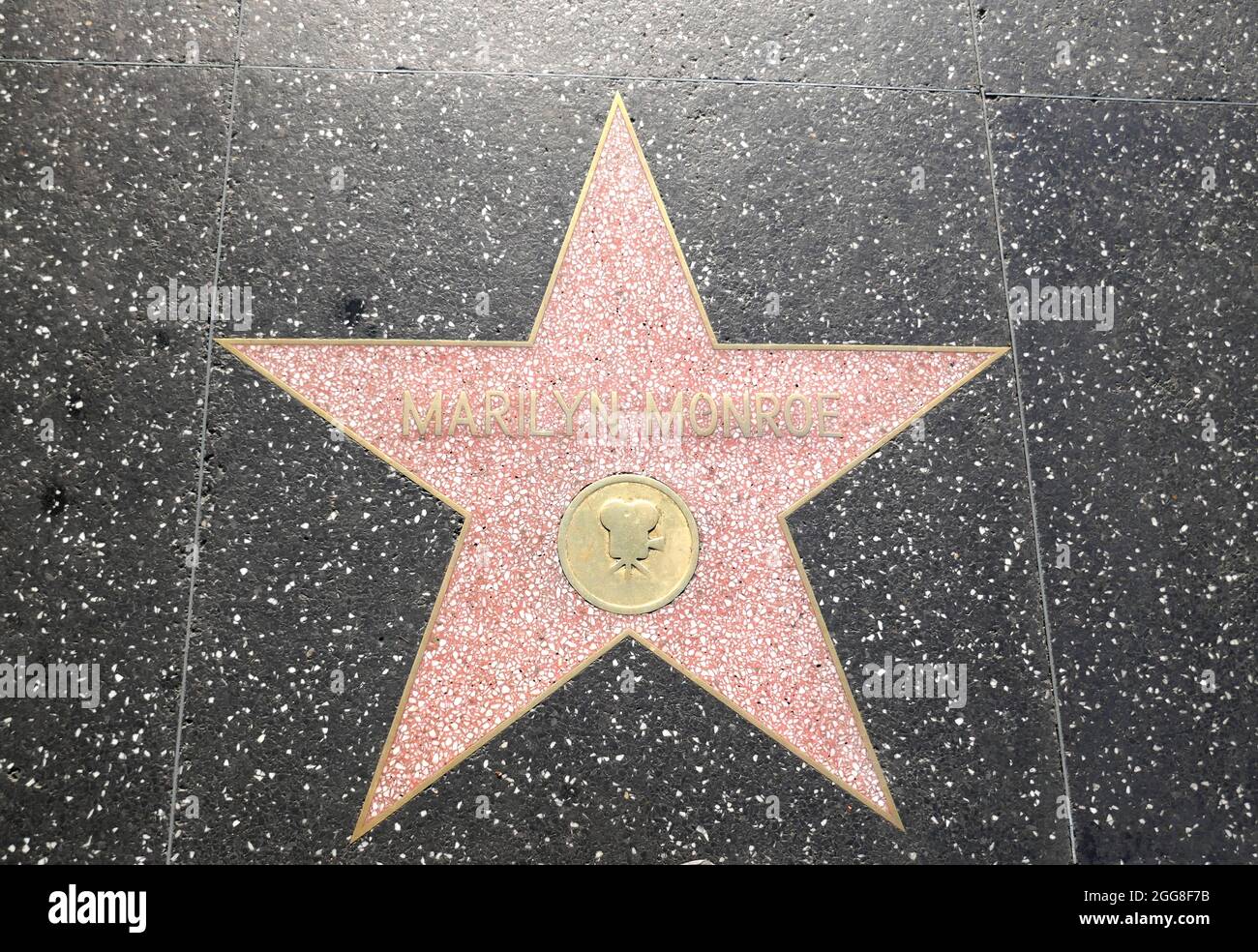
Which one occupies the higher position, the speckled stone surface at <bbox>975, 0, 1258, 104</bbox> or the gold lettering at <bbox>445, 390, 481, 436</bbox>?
the speckled stone surface at <bbox>975, 0, 1258, 104</bbox>

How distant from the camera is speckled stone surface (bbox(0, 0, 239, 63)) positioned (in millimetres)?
1785

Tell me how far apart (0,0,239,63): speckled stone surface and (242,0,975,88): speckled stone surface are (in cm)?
9

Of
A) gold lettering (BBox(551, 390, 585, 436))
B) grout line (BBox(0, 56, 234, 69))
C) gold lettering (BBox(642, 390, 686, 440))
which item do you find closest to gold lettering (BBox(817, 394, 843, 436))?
gold lettering (BBox(642, 390, 686, 440))

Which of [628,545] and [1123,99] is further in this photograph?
[1123,99]

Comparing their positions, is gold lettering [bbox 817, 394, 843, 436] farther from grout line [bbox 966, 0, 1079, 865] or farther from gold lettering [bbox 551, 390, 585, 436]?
gold lettering [bbox 551, 390, 585, 436]

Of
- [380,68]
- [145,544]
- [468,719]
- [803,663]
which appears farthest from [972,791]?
[380,68]

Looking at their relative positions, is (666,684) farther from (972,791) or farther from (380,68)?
(380,68)

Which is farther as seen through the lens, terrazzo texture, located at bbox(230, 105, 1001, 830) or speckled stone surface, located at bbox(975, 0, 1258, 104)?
speckled stone surface, located at bbox(975, 0, 1258, 104)
